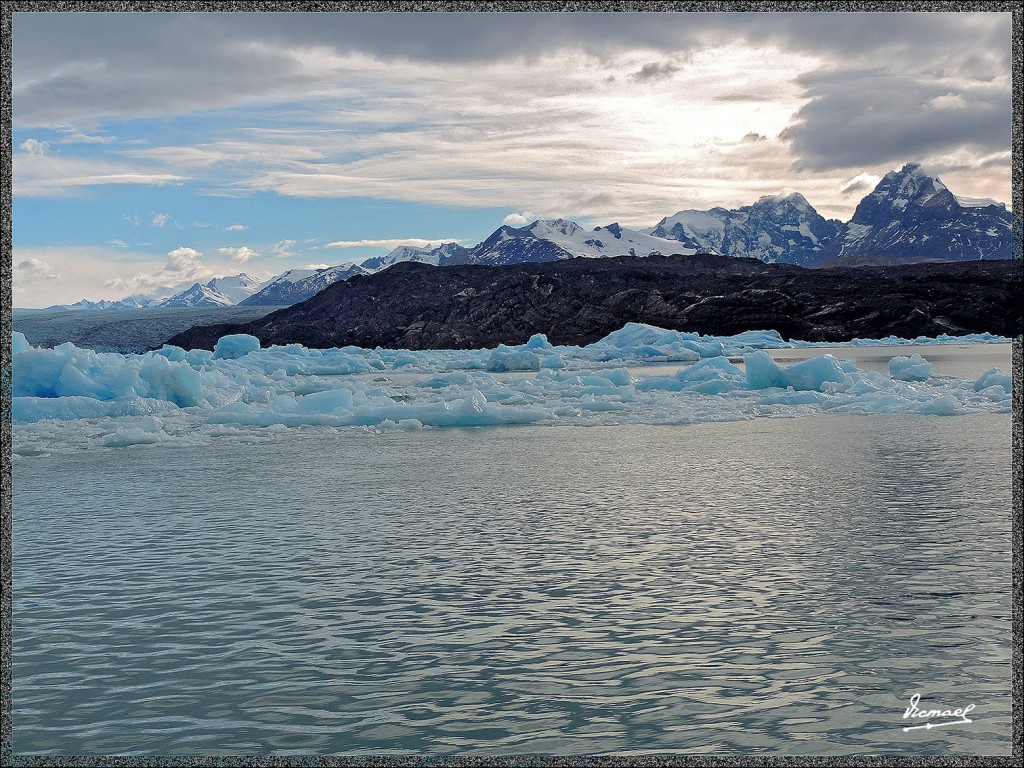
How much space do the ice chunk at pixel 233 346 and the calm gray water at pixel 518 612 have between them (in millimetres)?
37154

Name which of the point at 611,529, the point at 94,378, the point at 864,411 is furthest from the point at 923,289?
the point at 611,529

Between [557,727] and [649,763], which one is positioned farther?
[557,727]

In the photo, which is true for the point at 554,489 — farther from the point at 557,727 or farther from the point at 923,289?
the point at 923,289

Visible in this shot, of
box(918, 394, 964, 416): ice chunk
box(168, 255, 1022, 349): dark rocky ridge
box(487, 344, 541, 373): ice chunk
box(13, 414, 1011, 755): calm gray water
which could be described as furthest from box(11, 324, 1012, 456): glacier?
box(168, 255, 1022, 349): dark rocky ridge

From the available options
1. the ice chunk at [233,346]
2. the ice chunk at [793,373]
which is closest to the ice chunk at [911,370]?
the ice chunk at [793,373]

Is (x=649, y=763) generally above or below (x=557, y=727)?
above

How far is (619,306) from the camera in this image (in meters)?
92.9

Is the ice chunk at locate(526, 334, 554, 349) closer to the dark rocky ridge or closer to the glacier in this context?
the glacier

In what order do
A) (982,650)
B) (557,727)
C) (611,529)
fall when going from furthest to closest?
(611,529) → (982,650) → (557,727)

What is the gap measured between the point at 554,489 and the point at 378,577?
459 cm

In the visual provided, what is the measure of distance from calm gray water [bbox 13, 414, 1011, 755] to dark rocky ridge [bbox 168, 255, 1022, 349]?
7513 centimetres

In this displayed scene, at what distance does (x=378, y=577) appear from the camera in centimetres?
738

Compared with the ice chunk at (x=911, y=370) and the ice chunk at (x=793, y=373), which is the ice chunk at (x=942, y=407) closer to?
the ice chunk at (x=793, y=373)

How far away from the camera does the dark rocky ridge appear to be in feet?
273
